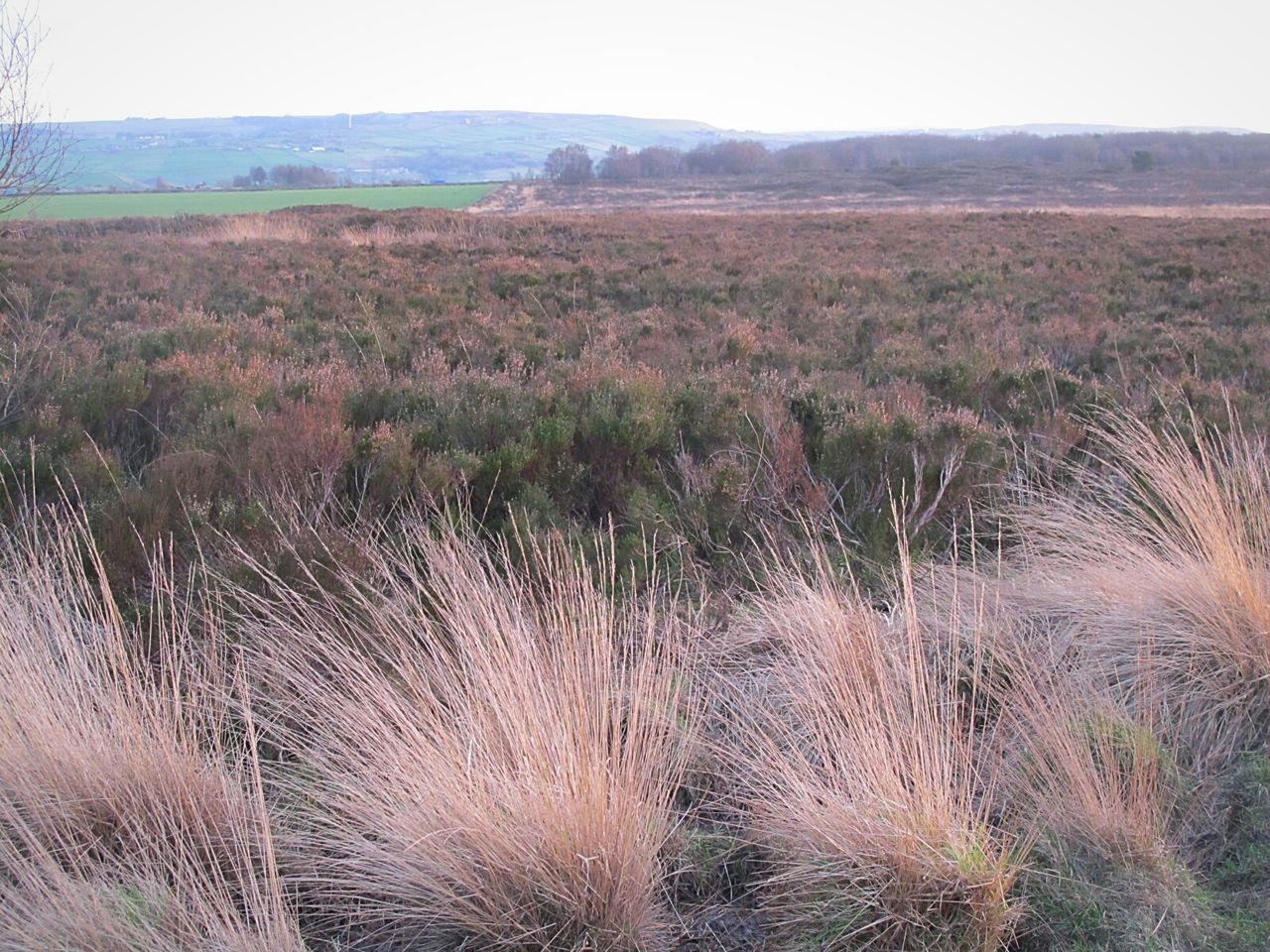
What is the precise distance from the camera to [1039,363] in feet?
28.7

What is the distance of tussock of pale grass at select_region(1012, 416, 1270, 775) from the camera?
3.21m

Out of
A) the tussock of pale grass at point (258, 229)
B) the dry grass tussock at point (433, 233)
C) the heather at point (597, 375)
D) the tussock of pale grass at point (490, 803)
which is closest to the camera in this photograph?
the tussock of pale grass at point (490, 803)

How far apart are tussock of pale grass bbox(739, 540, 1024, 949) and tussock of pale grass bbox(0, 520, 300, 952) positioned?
132 cm

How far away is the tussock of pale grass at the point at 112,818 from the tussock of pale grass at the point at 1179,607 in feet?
9.41

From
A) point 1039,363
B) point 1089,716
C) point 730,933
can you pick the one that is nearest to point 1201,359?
point 1039,363

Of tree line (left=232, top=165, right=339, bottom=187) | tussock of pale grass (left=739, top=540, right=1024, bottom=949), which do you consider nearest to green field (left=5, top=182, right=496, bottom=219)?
tree line (left=232, top=165, right=339, bottom=187)

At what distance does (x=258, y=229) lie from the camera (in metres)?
22.8

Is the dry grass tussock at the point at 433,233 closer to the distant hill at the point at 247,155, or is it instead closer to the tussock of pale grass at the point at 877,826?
the tussock of pale grass at the point at 877,826

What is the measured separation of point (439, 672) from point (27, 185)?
7604 mm

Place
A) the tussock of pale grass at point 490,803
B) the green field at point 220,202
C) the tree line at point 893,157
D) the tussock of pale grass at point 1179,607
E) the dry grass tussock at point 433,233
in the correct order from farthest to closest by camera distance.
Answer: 1. the tree line at point 893,157
2. the green field at point 220,202
3. the dry grass tussock at point 433,233
4. the tussock of pale grass at point 1179,607
5. the tussock of pale grass at point 490,803

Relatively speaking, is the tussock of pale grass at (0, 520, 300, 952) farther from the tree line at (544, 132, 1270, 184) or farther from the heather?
the tree line at (544, 132, 1270, 184)

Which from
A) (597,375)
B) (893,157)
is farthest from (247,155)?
(597,375)

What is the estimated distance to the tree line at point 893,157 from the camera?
78.6m

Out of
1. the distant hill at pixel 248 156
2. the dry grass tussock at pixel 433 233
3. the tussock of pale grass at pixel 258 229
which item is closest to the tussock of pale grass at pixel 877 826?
the dry grass tussock at pixel 433 233
